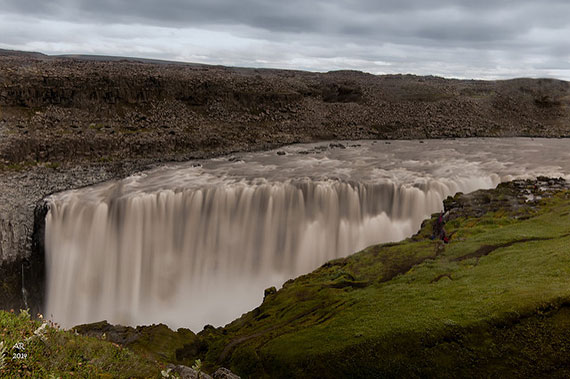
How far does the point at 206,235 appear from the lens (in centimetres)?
2816

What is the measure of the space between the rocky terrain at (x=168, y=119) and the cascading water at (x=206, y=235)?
3.11 metres

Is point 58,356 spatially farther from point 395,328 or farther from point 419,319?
point 419,319

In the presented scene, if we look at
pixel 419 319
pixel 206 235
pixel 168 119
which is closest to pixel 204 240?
pixel 206 235

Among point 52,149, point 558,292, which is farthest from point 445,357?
point 52,149

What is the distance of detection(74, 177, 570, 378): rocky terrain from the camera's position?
322 inches

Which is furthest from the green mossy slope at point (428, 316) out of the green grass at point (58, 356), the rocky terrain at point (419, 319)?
the green grass at point (58, 356)

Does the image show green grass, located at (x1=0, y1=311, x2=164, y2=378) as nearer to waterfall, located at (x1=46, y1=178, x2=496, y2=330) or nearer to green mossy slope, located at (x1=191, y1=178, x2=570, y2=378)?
green mossy slope, located at (x1=191, y1=178, x2=570, y2=378)

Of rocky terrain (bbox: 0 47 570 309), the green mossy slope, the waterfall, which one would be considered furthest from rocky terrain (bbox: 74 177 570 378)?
rocky terrain (bbox: 0 47 570 309)

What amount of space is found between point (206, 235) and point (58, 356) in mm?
21583

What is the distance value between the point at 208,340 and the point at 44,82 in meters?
51.7

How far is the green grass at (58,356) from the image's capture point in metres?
5.86

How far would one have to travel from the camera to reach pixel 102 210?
27.5 m

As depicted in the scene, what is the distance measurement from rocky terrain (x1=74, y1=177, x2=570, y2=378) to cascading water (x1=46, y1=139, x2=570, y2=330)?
918cm

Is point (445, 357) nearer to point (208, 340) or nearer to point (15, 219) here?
point (208, 340)
